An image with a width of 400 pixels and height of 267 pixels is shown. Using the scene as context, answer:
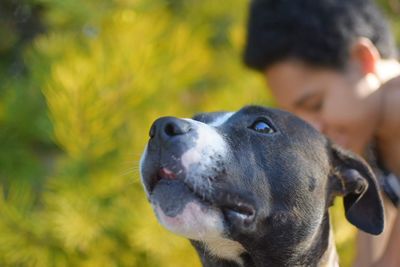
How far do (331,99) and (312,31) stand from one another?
369 mm

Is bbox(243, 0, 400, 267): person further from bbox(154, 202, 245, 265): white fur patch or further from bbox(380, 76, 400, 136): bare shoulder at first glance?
bbox(154, 202, 245, 265): white fur patch

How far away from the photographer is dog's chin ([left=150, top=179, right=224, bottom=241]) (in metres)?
1.34

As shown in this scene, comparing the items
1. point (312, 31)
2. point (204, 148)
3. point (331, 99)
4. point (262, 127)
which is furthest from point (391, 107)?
point (204, 148)

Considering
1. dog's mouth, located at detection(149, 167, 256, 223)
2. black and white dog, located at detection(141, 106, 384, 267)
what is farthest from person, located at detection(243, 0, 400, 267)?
dog's mouth, located at detection(149, 167, 256, 223)

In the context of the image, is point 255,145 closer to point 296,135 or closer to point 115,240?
point 296,135

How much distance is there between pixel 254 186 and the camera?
1414 millimetres

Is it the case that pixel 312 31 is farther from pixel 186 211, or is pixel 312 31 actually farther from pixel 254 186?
pixel 186 211

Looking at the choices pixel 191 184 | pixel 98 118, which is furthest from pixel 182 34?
pixel 191 184

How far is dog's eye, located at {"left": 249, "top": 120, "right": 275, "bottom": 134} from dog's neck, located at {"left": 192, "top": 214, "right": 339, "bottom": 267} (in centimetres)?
29

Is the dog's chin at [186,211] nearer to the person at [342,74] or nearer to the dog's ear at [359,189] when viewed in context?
the dog's ear at [359,189]

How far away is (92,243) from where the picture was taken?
2404 mm

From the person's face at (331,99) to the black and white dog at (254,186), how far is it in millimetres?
456

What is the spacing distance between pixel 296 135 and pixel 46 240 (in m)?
Answer: 1.25

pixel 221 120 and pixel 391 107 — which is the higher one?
pixel 221 120
